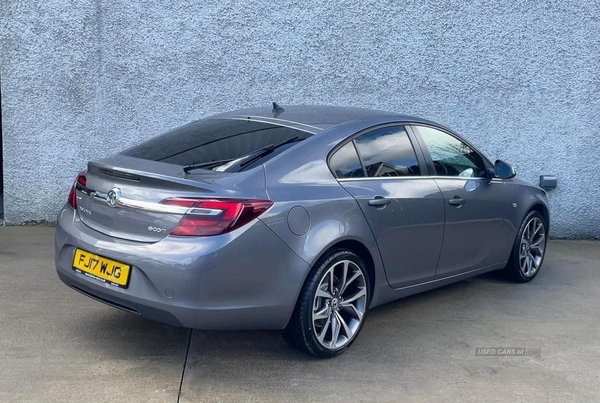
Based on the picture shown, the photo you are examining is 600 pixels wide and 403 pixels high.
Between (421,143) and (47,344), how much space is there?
2.84 metres

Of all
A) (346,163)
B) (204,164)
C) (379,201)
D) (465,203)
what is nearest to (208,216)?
(204,164)

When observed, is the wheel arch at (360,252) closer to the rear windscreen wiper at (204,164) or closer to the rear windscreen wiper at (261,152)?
the rear windscreen wiper at (261,152)

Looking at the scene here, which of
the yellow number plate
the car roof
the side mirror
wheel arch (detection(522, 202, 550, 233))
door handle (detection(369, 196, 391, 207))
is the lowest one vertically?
the yellow number plate

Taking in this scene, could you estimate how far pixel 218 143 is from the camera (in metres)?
4.23

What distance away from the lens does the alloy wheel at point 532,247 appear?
591cm

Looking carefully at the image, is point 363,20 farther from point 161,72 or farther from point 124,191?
point 124,191

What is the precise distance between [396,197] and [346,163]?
0.42 metres

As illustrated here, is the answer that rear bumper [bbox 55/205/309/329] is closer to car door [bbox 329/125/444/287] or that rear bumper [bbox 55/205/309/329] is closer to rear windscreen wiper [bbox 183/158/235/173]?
rear windscreen wiper [bbox 183/158/235/173]

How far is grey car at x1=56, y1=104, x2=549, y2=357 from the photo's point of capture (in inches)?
140

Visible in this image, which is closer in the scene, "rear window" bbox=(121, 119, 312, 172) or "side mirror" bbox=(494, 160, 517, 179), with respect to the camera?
"rear window" bbox=(121, 119, 312, 172)

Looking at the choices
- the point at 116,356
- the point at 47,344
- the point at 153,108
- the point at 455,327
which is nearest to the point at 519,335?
the point at 455,327

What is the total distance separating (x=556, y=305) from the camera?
5477 millimetres

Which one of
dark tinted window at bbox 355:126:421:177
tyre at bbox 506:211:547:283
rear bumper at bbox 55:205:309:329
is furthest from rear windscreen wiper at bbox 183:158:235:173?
tyre at bbox 506:211:547:283

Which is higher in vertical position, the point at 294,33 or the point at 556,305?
the point at 294,33
